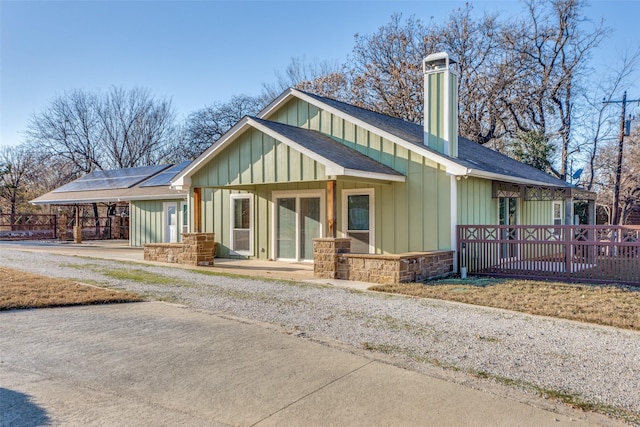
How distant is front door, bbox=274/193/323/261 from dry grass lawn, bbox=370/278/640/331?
4368 mm

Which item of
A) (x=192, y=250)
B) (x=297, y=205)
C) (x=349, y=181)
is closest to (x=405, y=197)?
(x=349, y=181)

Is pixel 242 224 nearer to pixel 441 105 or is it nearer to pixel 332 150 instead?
pixel 332 150

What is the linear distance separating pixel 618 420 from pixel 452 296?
4.76m

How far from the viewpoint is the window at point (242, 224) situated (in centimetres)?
1458

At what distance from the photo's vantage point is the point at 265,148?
1145 centimetres

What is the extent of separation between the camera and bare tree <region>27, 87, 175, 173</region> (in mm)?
34062

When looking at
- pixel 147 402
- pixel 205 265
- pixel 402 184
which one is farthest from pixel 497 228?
pixel 147 402

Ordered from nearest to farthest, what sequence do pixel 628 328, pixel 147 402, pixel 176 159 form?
pixel 147 402 < pixel 628 328 < pixel 176 159

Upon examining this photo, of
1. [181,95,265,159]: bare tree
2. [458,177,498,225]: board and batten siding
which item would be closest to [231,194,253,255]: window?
[458,177,498,225]: board and batten siding

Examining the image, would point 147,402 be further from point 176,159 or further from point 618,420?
point 176,159

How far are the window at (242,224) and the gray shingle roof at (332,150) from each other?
3.28m

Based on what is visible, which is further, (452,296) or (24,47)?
(24,47)

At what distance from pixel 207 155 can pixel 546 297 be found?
8.56m

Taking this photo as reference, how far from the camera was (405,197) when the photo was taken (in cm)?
1162
